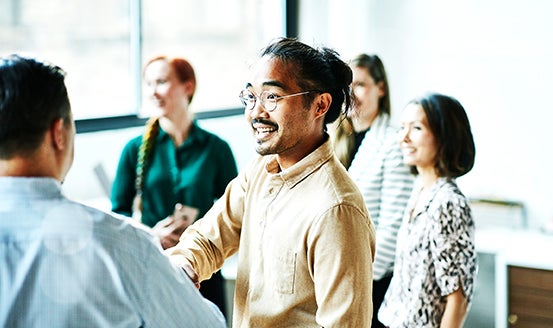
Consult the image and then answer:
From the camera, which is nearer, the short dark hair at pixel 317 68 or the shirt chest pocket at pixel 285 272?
the shirt chest pocket at pixel 285 272

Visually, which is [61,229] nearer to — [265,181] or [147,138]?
[265,181]

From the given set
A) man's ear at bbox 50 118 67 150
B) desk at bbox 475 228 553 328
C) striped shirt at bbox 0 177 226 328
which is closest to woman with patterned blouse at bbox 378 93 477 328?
desk at bbox 475 228 553 328

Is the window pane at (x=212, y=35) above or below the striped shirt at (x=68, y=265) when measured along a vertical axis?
above

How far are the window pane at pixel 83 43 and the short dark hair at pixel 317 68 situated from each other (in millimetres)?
1914

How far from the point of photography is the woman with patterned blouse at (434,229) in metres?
2.62

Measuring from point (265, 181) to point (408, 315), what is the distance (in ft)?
2.92

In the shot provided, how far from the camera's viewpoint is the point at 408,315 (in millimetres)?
2637

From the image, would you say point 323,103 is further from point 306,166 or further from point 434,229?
point 434,229

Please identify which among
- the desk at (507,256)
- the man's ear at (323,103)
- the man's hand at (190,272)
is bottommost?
the desk at (507,256)

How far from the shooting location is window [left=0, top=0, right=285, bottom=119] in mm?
3713

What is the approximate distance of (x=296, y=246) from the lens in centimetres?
181

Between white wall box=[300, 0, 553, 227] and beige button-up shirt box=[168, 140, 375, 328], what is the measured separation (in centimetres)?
258

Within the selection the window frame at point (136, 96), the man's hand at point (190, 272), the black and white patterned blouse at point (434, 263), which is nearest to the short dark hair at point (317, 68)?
the man's hand at point (190, 272)

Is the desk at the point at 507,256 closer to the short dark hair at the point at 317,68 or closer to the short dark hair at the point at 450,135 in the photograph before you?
the short dark hair at the point at 450,135
